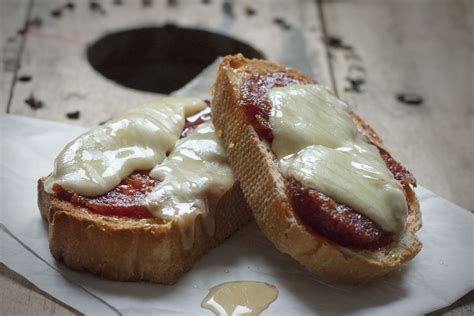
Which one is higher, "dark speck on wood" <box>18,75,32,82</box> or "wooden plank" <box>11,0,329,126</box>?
"wooden plank" <box>11,0,329,126</box>

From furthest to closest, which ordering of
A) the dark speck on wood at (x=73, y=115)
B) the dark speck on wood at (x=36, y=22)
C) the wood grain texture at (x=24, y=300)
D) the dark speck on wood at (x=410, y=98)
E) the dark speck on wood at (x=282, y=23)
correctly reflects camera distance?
the dark speck on wood at (x=282, y=23)
the dark speck on wood at (x=36, y=22)
the dark speck on wood at (x=410, y=98)
the dark speck on wood at (x=73, y=115)
the wood grain texture at (x=24, y=300)

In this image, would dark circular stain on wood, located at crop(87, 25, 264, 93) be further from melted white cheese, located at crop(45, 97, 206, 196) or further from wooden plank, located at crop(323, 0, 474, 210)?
melted white cheese, located at crop(45, 97, 206, 196)

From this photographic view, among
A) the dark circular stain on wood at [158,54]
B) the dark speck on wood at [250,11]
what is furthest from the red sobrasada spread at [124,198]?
the dark speck on wood at [250,11]

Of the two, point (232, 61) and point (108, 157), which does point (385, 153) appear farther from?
point (108, 157)

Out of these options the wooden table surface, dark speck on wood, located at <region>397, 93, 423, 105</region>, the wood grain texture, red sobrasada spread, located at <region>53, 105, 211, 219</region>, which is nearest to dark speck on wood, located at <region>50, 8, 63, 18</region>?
the wooden table surface

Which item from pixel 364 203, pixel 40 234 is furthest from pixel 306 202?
pixel 40 234

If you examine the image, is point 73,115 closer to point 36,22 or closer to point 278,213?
point 36,22

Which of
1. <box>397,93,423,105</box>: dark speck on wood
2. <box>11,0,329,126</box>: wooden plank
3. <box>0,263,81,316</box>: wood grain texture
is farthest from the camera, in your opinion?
<box>397,93,423,105</box>: dark speck on wood

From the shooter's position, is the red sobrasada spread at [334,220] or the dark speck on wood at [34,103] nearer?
the red sobrasada spread at [334,220]

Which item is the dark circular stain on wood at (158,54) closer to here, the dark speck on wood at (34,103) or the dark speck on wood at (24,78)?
the dark speck on wood at (24,78)
